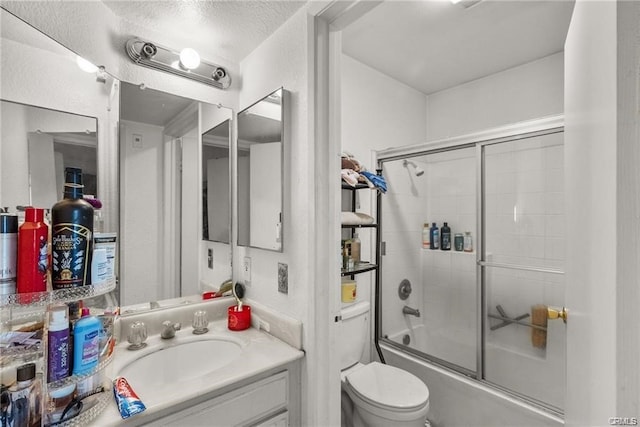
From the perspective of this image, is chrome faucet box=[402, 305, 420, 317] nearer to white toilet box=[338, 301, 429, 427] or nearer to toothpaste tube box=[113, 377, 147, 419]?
white toilet box=[338, 301, 429, 427]

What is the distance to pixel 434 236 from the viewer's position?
8.59 feet

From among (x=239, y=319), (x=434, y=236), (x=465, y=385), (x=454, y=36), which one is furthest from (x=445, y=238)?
(x=239, y=319)

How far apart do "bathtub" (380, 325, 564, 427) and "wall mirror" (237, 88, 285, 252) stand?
1437 mm

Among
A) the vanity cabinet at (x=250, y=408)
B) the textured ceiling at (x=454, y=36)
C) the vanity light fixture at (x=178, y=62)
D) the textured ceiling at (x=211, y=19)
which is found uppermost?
the textured ceiling at (x=454, y=36)

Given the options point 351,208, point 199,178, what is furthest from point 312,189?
point 351,208

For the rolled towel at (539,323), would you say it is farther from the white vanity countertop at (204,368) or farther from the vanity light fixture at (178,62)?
the vanity light fixture at (178,62)

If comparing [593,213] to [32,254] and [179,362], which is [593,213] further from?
[179,362]

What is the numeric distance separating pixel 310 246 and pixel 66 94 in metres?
1.07

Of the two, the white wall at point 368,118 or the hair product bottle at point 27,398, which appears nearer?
the hair product bottle at point 27,398

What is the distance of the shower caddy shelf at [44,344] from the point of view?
28.0 inches

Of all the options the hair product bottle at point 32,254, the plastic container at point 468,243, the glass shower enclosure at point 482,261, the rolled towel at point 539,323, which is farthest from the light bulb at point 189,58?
the rolled towel at point 539,323

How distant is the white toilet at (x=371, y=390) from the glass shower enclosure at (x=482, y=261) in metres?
0.43

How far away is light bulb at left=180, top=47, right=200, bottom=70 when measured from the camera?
1.42 m

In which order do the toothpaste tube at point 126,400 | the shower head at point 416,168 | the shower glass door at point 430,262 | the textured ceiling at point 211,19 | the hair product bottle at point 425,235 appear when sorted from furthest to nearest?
the hair product bottle at point 425,235 → the shower head at point 416,168 → the shower glass door at point 430,262 → the textured ceiling at point 211,19 → the toothpaste tube at point 126,400
